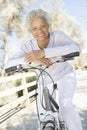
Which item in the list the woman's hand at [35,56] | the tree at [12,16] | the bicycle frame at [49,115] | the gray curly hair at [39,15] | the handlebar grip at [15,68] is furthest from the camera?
the tree at [12,16]

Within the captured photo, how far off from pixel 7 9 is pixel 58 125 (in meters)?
17.8

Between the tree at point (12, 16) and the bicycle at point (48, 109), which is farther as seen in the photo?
the tree at point (12, 16)

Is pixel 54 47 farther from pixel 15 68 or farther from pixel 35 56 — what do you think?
pixel 15 68

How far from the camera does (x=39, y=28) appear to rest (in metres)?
3.14

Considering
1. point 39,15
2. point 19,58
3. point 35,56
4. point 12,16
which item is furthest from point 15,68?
point 12,16

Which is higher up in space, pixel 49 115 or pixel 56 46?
pixel 56 46

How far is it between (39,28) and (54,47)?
263 millimetres

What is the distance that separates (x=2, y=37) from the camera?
20922 mm

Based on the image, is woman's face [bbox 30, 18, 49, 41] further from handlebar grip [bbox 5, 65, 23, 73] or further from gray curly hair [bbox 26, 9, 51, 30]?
handlebar grip [bbox 5, 65, 23, 73]

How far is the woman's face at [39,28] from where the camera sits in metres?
3.12

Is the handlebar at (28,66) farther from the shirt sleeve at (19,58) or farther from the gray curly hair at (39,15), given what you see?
the gray curly hair at (39,15)

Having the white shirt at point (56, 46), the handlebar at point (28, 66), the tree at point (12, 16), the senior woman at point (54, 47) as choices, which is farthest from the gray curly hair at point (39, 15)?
the tree at point (12, 16)

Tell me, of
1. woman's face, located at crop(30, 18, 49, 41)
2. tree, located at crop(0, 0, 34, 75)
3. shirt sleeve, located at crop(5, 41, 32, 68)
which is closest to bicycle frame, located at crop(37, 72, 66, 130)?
shirt sleeve, located at crop(5, 41, 32, 68)

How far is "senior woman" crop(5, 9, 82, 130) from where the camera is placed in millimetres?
3088
